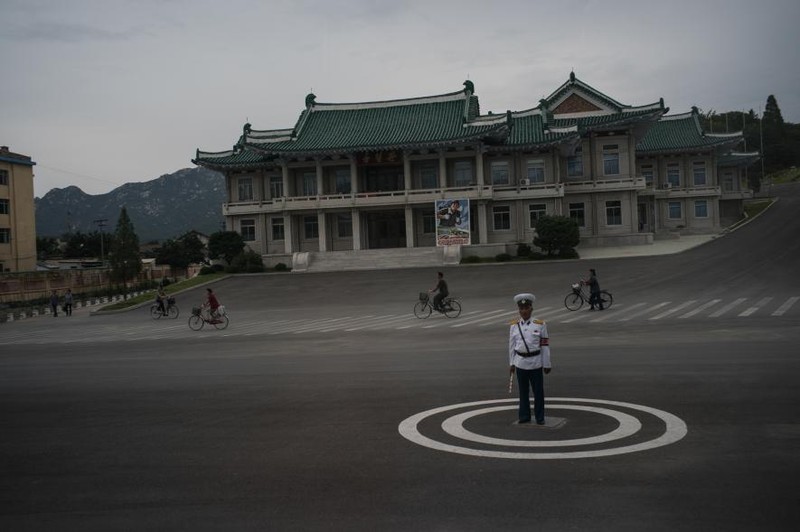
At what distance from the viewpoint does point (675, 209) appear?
64.5m

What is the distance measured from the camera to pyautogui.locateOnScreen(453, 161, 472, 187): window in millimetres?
55062

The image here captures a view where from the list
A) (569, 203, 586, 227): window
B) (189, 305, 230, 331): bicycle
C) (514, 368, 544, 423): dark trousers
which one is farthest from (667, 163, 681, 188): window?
(514, 368, 544, 423): dark trousers

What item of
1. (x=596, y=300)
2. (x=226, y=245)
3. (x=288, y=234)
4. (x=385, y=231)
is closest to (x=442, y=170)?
(x=385, y=231)

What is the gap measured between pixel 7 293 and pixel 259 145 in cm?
2132

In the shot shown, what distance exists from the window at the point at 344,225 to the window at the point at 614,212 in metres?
21.6

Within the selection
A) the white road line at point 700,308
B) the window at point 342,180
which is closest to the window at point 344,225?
the window at point 342,180

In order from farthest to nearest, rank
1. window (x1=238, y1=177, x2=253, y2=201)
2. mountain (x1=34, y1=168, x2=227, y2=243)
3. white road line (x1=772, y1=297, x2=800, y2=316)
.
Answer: mountain (x1=34, y1=168, x2=227, y2=243), window (x1=238, y1=177, x2=253, y2=201), white road line (x1=772, y1=297, x2=800, y2=316)

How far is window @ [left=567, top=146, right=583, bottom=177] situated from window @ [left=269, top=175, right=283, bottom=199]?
25.3 metres

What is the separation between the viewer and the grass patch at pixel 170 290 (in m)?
37.2

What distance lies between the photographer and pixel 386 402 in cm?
949

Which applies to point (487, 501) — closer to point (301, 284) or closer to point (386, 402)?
point (386, 402)

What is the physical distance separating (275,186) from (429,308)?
3648 centimetres

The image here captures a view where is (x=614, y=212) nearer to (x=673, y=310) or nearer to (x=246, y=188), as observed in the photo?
(x=246, y=188)

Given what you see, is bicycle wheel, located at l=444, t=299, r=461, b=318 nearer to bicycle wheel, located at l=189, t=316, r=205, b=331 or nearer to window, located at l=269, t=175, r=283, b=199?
bicycle wheel, located at l=189, t=316, r=205, b=331
